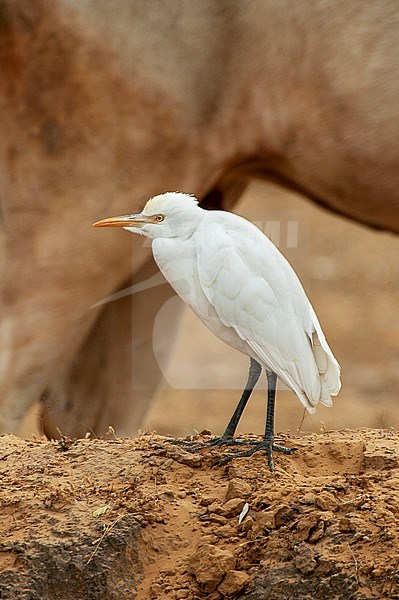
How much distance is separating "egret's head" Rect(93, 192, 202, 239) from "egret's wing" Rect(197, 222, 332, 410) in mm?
54

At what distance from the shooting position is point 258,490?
267 centimetres

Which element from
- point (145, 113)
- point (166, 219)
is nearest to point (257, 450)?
point (166, 219)

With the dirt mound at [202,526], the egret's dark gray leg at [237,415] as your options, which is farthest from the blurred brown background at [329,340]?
the dirt mound at [202,526]

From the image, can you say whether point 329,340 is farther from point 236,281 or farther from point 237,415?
point 236,281

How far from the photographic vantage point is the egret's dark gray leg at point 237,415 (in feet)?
9.20

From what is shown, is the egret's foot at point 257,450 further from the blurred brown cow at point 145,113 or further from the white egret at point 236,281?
the blurred brown cow at point 145,113

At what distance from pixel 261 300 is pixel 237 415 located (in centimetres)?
32

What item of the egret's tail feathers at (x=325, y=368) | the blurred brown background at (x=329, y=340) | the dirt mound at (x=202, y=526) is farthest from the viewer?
the blurred brown background at (x=329, y=340)

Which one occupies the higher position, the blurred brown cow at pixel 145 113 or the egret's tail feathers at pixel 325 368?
the blurred brown cow at pixel 145 113

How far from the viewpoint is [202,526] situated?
262 centimetres

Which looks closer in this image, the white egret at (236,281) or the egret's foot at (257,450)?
the white egret at (236,281)

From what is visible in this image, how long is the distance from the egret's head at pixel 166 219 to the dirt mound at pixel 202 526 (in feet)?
1.78

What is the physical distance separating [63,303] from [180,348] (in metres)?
1.96

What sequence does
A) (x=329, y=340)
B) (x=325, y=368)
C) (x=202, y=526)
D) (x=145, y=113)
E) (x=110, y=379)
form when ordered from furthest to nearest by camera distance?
1. (x=329, y=340)
2. (x=110, y=379)
3. (x=145, y=113)
4. (x=325, y=368)
5. (x=202, y=526)
